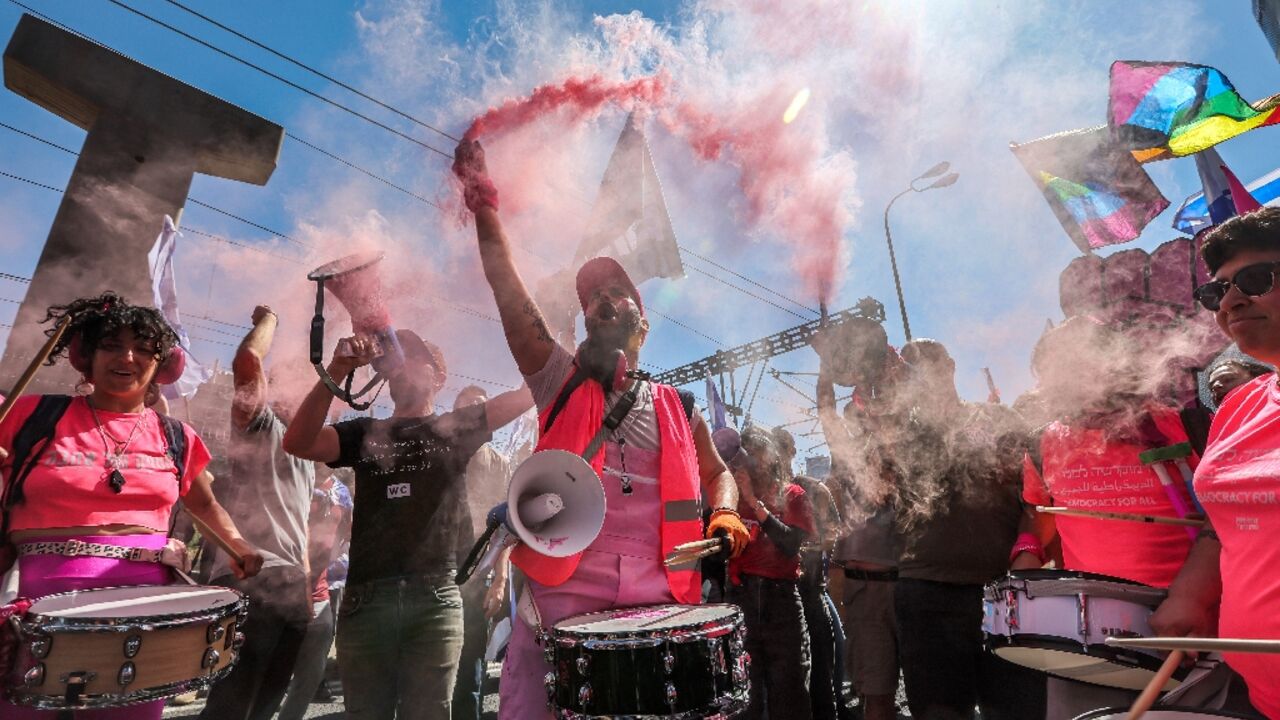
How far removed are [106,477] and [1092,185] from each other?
21.3ft

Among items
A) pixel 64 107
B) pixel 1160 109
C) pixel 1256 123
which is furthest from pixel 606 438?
pixel 64 107

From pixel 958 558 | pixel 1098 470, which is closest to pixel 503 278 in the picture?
pixel 1098 470

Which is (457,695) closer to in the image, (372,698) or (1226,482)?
(372,698)

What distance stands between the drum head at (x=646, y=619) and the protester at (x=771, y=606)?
2774mm

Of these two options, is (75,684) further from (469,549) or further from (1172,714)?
(1172,714)

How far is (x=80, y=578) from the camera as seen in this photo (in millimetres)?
2664

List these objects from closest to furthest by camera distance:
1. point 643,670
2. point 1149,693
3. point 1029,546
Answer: point 1149,693 < point 643,670 < point 1029,546

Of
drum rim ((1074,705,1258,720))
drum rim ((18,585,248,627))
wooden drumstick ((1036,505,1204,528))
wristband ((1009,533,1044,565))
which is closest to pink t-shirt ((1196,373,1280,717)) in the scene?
drum rim ((1074,705,1258,720))

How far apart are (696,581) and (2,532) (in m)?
2.85

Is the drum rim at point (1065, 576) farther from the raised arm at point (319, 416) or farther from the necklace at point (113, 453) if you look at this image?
the necklace at point (113, 453)

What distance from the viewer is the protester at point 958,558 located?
11.4 ft

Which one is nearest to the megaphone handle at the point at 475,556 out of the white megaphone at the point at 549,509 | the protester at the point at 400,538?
the white megaphone at the point at 549,509

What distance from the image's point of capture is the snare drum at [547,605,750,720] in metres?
1.98

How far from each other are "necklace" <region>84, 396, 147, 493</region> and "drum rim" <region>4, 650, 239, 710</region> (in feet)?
Result: 2.76
